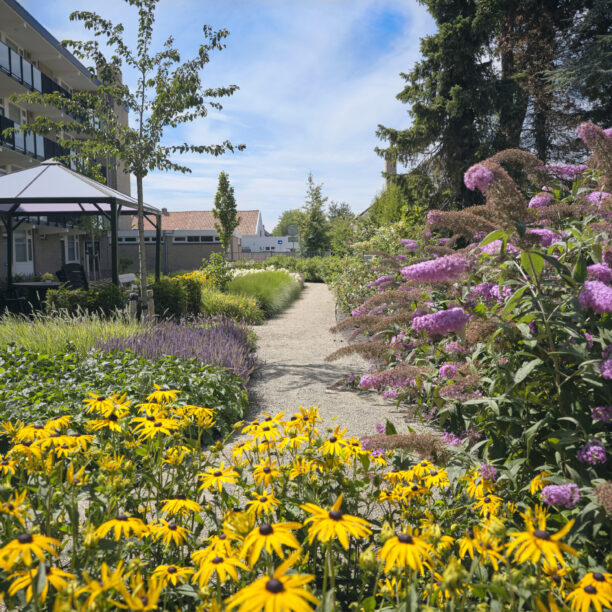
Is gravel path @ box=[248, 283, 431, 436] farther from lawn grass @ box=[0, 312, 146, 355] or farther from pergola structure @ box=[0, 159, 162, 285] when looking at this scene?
pergola structure @ box=[0, 159, 162, 285]

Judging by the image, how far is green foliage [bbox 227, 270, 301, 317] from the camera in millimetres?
12852

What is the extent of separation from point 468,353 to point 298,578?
2069 mm

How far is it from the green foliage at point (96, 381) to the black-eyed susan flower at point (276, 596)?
288cm

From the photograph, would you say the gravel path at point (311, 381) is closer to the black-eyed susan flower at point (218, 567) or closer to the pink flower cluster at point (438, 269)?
the pink flower cluster at point (438, 269)

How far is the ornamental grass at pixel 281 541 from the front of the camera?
1.07 metres

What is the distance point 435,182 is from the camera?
1445 cm

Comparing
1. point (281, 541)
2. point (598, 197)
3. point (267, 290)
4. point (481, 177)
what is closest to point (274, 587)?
point (281, 541)

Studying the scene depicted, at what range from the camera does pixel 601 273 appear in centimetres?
178

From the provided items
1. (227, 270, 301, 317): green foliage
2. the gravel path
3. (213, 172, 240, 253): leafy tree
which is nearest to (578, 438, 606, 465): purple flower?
the gravel path

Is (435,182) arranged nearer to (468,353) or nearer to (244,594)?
(468,353)

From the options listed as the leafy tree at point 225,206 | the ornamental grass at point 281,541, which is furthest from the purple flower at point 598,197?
the leafy tree at point 225,206

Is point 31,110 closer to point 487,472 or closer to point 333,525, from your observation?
point 487,472

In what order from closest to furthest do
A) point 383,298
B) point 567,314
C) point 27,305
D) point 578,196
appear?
point 567,314 → point 578,196 → point 383,298 → point 27,305

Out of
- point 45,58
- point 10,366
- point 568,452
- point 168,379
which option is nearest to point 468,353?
point 568,452
